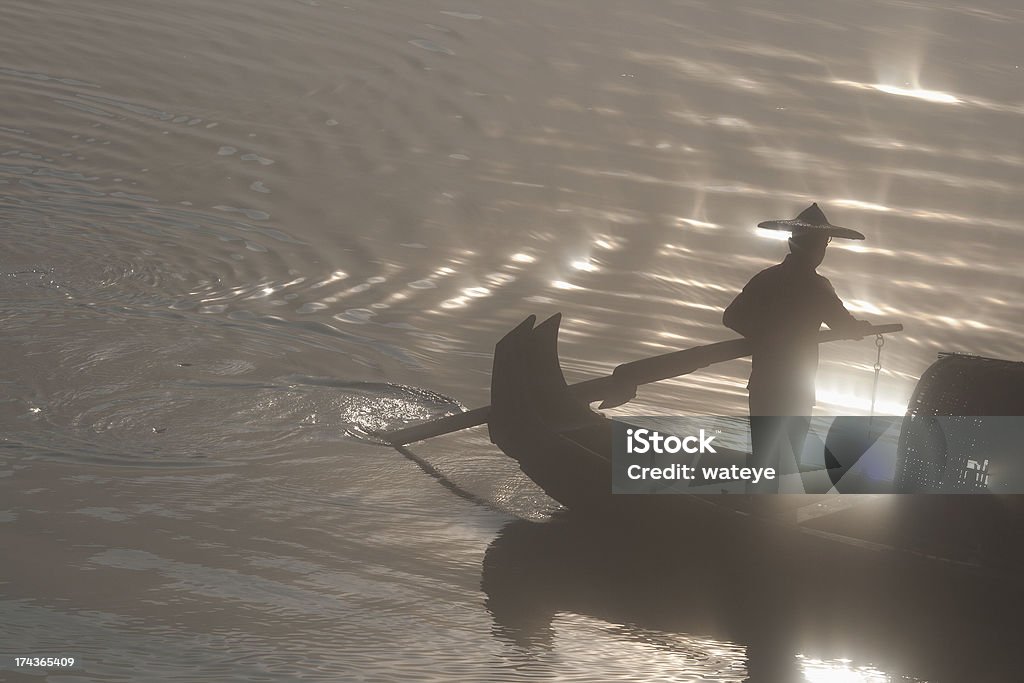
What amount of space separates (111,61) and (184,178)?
415cm

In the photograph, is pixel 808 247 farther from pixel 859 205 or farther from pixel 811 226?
pixel 859 205

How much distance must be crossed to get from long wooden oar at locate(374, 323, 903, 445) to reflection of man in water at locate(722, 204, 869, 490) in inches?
3.8

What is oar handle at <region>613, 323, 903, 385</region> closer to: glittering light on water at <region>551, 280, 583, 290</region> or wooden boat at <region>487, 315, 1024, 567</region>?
wooden boat at <region>487, 315, 1024, 567</region>

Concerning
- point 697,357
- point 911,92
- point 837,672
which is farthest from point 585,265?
point 911,92

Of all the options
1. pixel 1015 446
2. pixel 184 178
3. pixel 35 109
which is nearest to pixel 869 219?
pixel 184 178

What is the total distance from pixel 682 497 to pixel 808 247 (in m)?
1.55

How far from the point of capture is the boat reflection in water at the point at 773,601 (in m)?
7.22

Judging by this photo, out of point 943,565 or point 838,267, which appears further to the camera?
point 838,267

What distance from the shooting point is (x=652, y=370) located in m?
8.35

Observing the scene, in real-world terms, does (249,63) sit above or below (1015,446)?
above

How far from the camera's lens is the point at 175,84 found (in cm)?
1762

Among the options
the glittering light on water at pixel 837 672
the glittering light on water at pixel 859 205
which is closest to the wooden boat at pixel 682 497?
the glittering light on water at pixel 837 672

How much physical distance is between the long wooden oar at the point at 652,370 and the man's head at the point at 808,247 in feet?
1.33

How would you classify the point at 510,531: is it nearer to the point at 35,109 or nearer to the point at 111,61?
the point at 35,109
